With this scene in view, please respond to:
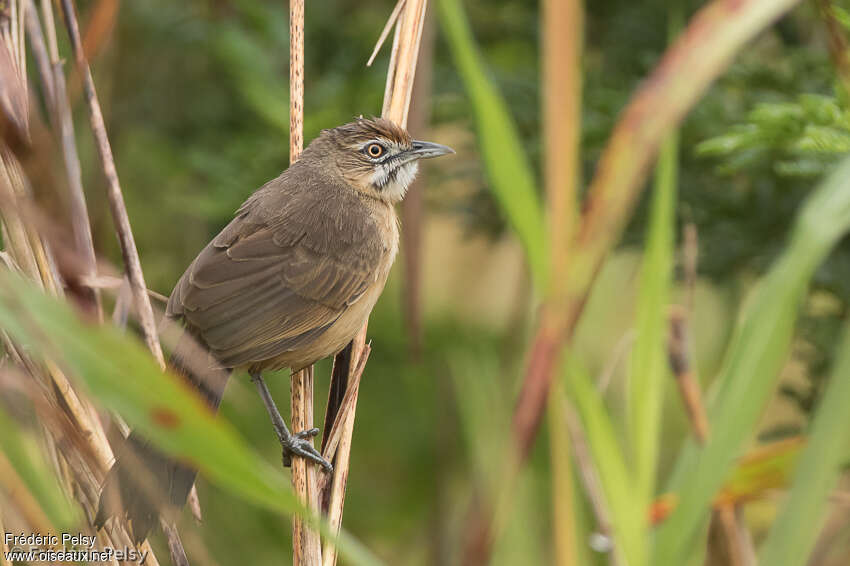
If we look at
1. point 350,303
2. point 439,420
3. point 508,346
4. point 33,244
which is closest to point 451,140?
point 508,346

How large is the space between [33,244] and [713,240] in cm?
272

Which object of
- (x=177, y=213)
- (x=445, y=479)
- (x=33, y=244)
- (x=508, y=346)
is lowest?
(x=445, y=479)

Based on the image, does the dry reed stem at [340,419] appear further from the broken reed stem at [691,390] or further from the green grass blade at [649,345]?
the broken reed stem at [691,390]

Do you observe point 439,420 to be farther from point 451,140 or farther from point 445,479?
point 451,140

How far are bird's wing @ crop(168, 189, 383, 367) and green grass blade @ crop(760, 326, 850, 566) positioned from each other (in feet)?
5.76

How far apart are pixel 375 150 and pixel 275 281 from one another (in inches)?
30.3

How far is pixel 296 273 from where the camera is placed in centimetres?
308

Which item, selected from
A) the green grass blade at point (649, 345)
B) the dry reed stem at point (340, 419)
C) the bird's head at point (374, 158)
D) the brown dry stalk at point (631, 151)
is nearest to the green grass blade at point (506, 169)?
the brown dry stalk at point (631, 151)

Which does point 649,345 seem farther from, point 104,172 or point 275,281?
point 275,281

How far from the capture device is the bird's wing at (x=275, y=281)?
286cm

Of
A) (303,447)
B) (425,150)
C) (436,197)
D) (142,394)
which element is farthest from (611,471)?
(436,197)

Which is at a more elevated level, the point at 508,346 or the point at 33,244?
the point at 33,244

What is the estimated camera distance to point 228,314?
9.43 ft

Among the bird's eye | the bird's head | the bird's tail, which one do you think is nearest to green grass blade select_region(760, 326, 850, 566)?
the bird's tail
